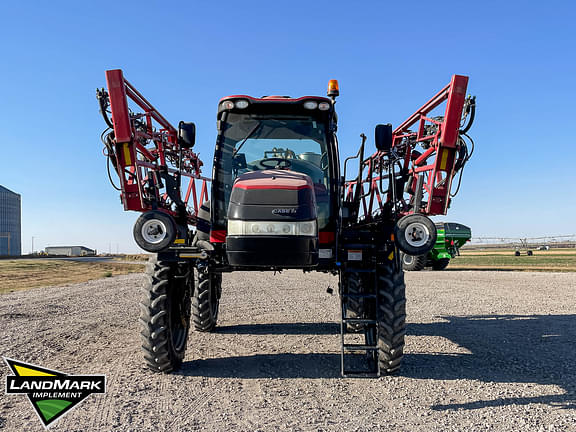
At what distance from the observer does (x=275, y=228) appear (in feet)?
15.5

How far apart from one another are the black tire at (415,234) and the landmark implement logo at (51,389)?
137 inches

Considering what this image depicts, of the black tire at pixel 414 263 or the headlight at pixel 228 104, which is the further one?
the black tire at pixel 414 263

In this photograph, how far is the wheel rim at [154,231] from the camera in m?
5.11

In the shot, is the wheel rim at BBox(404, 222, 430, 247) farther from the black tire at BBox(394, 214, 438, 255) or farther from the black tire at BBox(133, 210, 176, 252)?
the black tire at BBox(133, 210, 176, 252)

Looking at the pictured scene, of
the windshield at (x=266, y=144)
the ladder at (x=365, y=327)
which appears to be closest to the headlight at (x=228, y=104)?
the windshield at (x=266, y=144)

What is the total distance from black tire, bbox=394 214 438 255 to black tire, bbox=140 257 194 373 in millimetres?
2735

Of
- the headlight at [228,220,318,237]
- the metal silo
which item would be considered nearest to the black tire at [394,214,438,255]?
the headlight at [228,220,318,237]

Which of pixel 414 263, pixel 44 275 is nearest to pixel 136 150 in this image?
pixel 414 263

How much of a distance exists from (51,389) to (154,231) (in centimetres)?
184

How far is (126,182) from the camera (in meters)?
5.75

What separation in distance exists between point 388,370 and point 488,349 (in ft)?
7.67

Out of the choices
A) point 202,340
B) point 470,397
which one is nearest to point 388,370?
point 470,397

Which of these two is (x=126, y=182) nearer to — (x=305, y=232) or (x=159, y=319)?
(x=159, y=319)

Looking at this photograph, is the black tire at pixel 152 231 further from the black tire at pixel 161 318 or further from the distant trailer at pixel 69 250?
the distant trailer at pixel 69 250
